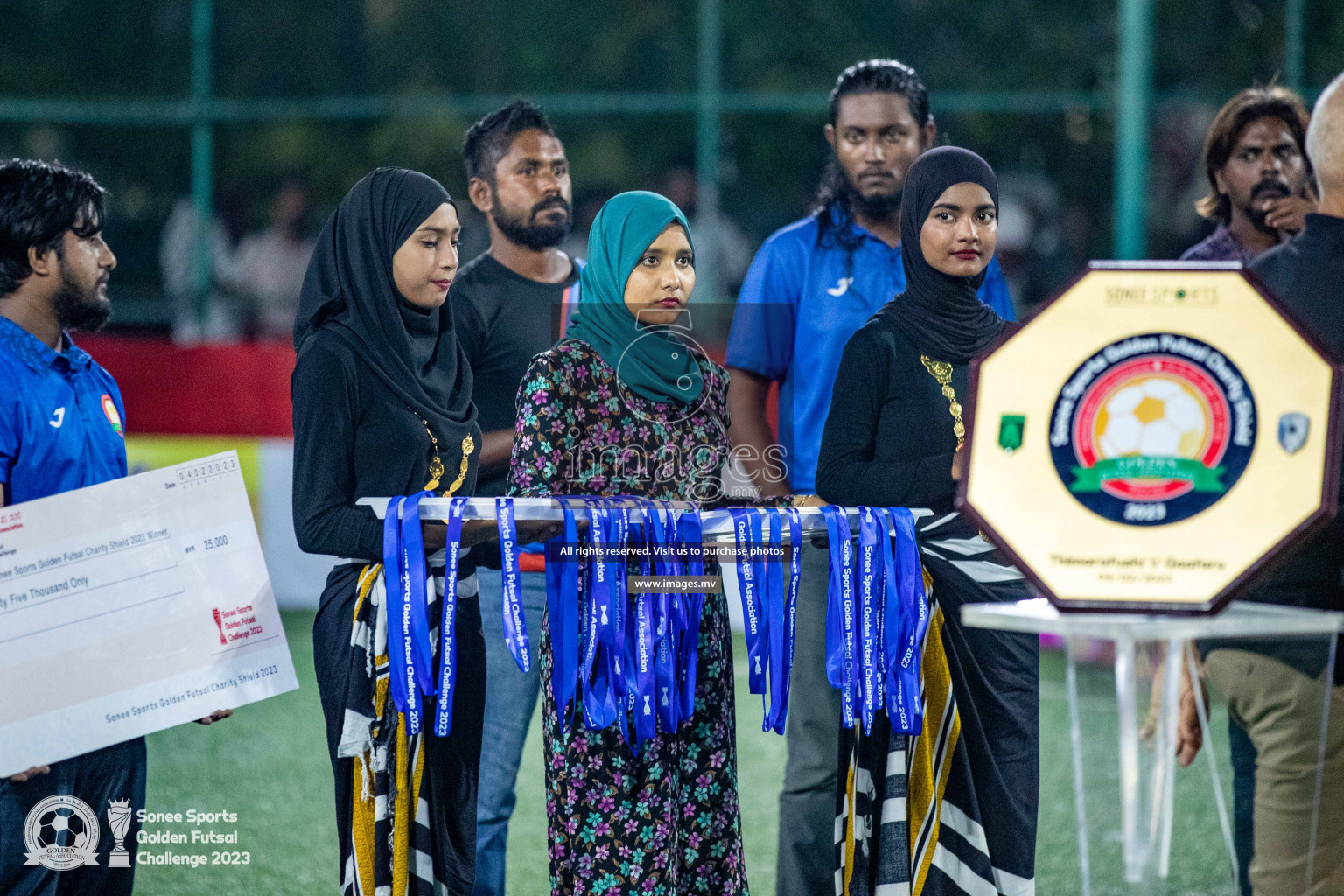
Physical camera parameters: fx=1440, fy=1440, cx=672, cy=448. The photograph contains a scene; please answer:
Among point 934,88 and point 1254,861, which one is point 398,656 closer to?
point 1254,861

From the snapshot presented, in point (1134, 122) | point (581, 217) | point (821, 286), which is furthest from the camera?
point (581, 217)

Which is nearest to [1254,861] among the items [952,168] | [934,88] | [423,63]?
[952,168]

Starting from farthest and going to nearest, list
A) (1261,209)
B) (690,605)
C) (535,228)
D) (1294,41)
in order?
1. (1294,41)
2. (1261,209)
3. (535,228)
4. (690,605)

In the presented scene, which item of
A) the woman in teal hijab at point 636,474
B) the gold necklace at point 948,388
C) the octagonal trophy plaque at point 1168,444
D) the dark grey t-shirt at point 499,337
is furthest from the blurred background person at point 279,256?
the octagonal trophy plaque at point 1168,444

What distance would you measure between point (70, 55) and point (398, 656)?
35.6ft

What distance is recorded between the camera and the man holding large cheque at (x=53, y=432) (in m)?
2.53

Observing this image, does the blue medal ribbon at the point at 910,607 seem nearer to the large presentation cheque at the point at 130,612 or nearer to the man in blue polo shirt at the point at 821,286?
the man in blue polo shirt at the point at 821,286

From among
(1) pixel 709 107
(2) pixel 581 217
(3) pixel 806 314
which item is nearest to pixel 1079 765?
(3) pixel 806 314

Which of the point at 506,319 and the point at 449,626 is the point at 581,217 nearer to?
the point at 506,319

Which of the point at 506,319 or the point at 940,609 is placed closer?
the point at 940,609

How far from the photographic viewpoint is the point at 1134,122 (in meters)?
6.95

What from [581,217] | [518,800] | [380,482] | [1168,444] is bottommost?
[518,800]

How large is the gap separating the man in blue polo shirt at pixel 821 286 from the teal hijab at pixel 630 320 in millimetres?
572

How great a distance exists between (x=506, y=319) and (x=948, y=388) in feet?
3.89
